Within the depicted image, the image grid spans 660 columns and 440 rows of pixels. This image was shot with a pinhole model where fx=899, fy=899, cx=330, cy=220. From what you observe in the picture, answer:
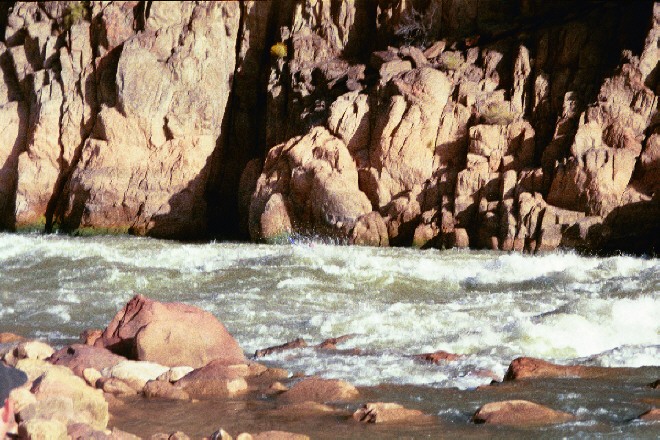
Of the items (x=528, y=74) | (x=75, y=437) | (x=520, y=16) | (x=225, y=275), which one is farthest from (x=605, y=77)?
(x=75, y=437)

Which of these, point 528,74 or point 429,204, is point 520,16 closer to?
point 528,74

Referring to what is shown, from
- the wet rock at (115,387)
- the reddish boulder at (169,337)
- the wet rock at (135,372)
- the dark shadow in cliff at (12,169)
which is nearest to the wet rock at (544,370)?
the reddish boulder at (169,337)

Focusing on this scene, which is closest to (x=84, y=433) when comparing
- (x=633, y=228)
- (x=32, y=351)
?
(x=32, y=351)

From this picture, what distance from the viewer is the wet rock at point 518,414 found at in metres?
6.87

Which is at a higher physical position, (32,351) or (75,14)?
(75,14)

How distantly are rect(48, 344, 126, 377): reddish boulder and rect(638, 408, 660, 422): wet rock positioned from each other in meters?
4.90

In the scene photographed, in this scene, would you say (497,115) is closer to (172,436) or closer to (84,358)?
(84,358)

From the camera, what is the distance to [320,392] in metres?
7.84

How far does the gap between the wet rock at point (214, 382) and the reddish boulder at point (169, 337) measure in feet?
1.02

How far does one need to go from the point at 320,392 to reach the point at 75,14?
27.7m

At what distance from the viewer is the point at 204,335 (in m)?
9.46

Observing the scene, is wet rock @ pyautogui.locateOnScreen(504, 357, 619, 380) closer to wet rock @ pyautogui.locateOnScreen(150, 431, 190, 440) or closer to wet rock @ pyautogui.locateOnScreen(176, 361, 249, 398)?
wet rock @ pyautogui.locateOnScreen(176, 361, 249, 398)

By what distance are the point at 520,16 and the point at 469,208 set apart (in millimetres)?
7588

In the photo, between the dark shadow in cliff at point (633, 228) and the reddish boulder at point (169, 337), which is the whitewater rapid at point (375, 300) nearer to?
the reddish boulder at point (169, 337)
